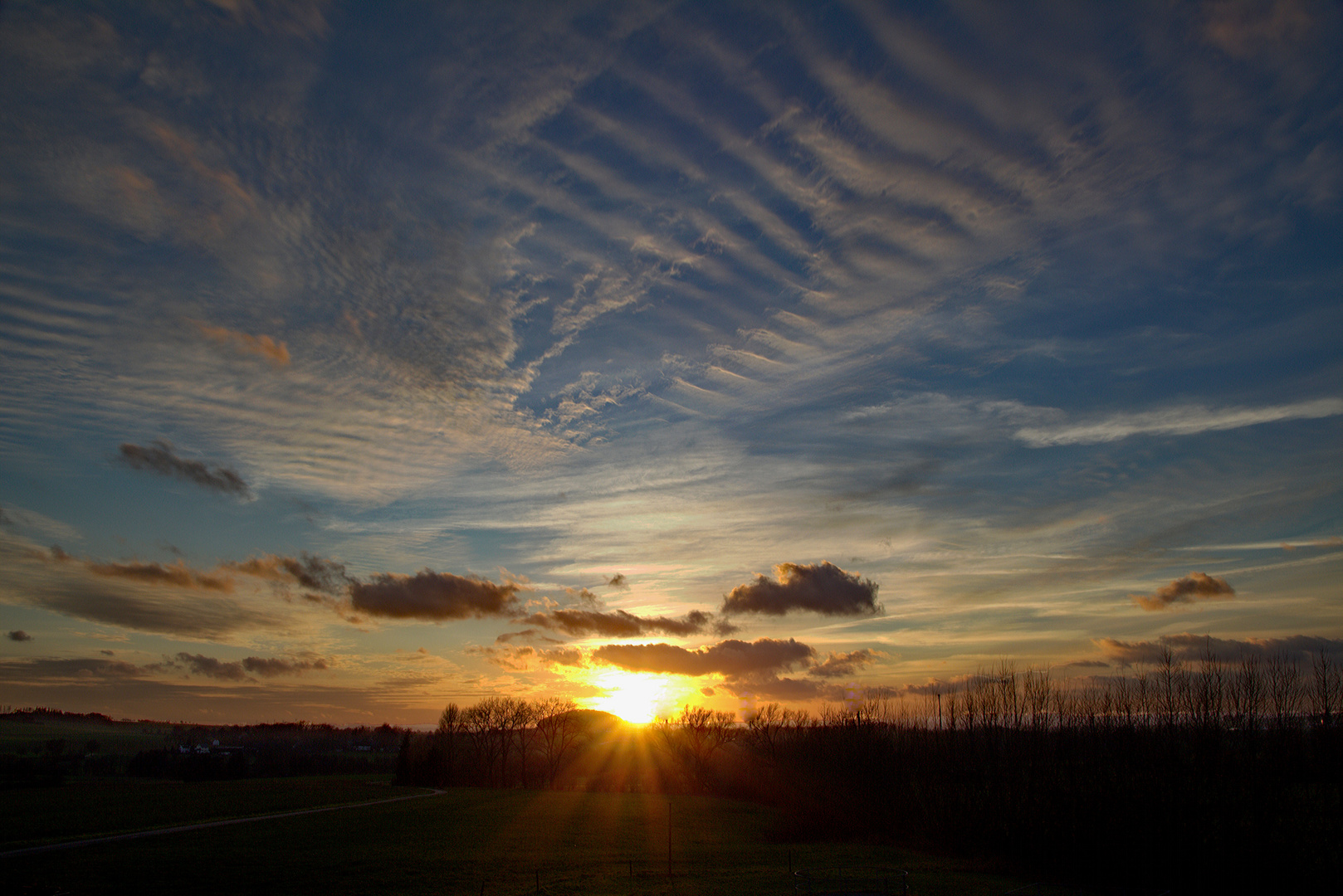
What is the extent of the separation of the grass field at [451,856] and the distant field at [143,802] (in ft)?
3.57

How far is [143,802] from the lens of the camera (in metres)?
102

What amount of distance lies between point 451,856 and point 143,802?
239ft

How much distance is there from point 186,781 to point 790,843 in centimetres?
14053

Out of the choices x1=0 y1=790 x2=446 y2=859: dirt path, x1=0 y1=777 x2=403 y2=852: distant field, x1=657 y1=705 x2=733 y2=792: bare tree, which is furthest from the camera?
x1=657 y1=705 x2=733 y2=792: bare tree

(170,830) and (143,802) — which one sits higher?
(170,830)

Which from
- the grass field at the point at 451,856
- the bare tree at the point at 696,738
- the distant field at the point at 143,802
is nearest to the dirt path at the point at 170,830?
the distant field at the point at 143,802

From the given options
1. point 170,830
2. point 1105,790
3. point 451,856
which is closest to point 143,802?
point 170,830

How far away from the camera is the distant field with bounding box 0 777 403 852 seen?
75188mm

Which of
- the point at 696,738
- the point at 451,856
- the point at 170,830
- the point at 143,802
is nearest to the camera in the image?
the point at 451,856

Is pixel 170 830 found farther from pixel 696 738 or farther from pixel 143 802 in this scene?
pixel 696 738

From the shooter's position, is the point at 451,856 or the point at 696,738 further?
the point at 696,738

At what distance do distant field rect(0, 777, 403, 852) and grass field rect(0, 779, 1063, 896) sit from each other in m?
1.09

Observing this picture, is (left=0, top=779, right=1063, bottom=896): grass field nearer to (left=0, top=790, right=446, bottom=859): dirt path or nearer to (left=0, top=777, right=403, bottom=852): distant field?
(left=0, top=777, right=403, bottom=852): distant field

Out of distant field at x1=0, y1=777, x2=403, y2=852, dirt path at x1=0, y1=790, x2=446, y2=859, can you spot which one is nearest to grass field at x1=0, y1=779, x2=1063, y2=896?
distant field at x1=0, y1=777, x2=403, y2=852
